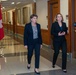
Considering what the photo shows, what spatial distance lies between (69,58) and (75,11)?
5.51 ft

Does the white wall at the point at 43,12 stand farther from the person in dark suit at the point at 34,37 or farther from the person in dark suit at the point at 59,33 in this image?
the person in dark suit at the point at 34,37

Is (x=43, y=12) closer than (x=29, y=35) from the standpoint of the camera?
No

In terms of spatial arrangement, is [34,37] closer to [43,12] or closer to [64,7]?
[64,7]

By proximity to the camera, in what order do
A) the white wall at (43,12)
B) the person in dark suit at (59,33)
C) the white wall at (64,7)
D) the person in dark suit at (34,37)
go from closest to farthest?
the person in dark suit at (34,37) → the person in dark suit at (59,33) → the white wall at (64,7) → the white wall at (43,12)

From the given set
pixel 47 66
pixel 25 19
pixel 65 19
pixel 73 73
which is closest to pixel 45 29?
pixel 65 19

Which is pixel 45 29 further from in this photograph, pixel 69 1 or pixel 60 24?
pixel 60 24

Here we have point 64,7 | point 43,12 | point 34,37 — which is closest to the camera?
point 34,37

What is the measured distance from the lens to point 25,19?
16.8 meters

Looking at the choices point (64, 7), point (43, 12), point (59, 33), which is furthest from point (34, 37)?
point (43, 12)

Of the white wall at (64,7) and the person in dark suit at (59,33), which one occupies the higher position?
the white wall at (64,7)

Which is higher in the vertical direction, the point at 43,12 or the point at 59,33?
the point at 43,12

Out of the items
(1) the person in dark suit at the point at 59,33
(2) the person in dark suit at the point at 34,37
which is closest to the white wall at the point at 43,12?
(1) the person in dark suit at the point at 59,33

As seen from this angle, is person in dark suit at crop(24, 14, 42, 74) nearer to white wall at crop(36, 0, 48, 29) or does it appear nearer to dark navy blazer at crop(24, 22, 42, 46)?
dark navy blazer at crop(24, 22, 42, 46)

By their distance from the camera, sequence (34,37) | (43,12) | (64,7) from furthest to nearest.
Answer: (43,12), (64,7), (34,37)
